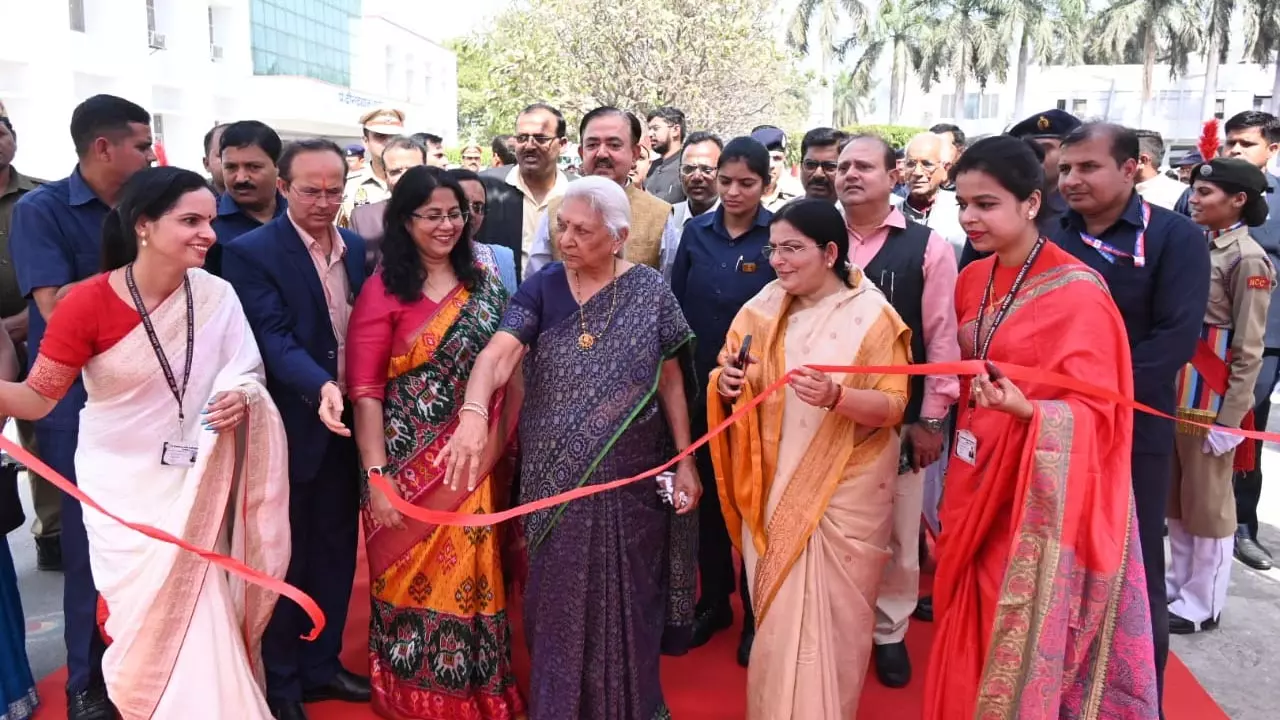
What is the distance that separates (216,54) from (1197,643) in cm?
3026

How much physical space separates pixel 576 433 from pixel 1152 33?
138ft

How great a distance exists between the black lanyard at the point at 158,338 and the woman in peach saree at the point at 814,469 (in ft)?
5.44

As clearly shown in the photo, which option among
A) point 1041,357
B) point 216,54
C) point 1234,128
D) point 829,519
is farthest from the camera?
point 216,54

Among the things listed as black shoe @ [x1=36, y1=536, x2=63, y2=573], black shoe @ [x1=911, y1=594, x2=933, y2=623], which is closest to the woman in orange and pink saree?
black shoe @ [x1=911, y1=594, x2=933, y2=623]

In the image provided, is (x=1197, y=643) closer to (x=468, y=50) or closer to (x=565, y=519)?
(x=565, y=519)

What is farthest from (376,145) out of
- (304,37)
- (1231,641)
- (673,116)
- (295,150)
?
(304,37)

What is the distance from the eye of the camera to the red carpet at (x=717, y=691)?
348cm

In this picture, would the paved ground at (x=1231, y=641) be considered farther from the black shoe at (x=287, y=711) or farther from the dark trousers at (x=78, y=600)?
the black shoe at (x=287, y=711)

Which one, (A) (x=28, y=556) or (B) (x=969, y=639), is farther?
(A) (x=28, y=556)

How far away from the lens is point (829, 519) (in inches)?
120

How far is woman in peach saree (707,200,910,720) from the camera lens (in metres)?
3.00

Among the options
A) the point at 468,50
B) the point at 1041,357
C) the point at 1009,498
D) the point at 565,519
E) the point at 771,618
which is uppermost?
the point at 468,50

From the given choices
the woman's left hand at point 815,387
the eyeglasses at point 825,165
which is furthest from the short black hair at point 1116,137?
the eyeglasses at point 825,165

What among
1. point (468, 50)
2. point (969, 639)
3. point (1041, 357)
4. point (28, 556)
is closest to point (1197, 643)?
point (969, 639)
